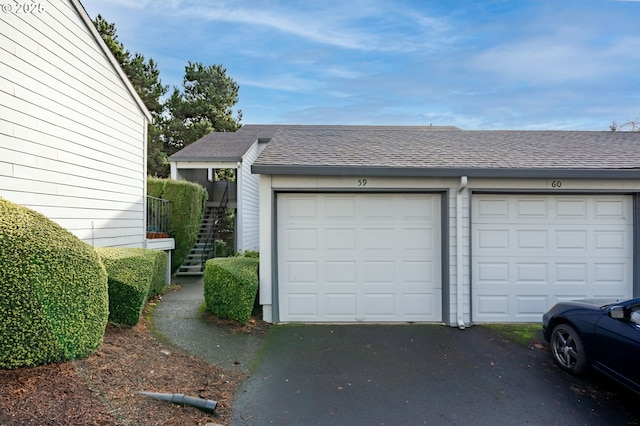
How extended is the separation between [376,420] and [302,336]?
6.99ft

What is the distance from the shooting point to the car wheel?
144 inches

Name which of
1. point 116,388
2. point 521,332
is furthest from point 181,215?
point 521,332

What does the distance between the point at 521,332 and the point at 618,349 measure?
2.02 m

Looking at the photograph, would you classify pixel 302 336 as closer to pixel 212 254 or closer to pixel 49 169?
pixel 49 169

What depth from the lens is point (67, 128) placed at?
4.75 m

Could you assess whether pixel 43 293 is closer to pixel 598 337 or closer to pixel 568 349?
pixel 598 337

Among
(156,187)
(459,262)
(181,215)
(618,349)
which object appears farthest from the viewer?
(156,187)

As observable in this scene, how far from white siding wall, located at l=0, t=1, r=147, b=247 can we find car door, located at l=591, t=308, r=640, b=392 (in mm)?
6871

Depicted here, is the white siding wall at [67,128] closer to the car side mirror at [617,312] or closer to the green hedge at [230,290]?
the green hedge at [230,290]

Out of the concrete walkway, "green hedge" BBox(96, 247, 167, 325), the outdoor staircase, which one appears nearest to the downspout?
the concrete walkway

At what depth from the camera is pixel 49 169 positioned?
14.5 feet

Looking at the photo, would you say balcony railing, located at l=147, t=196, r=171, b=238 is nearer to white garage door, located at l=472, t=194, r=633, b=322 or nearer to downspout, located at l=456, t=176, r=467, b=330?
downspout, located at l=456, t=176, r=467, b=330

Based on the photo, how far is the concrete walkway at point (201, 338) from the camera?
4.07m

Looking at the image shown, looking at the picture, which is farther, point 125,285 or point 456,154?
point 456,154
